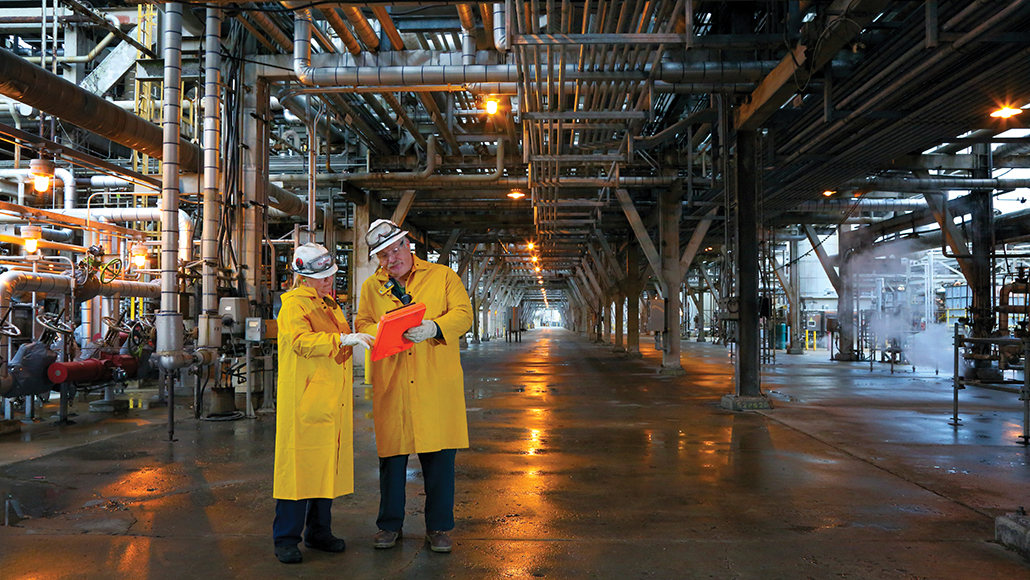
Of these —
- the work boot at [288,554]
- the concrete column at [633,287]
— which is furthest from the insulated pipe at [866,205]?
the work boot at [288,554]

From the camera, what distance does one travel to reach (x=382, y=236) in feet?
12.8

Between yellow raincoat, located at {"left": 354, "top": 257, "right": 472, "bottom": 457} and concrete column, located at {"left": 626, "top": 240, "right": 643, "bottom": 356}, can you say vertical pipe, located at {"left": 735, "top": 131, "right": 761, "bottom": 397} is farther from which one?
concrete column, located at {"left": 626, "top": 240, "right": 643, "bottom": 356}

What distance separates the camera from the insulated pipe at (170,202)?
25.5 feet

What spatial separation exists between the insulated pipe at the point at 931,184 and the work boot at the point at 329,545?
47.7ft

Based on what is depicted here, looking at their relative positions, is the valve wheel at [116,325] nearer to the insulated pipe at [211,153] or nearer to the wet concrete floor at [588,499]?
the wet concrete floor at [588,499]

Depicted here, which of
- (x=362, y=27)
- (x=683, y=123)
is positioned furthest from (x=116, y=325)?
(x=683, y=123)

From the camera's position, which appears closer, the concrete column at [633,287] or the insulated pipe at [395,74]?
the insulated pipe at [395,74]

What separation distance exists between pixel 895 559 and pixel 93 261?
13.0 meters

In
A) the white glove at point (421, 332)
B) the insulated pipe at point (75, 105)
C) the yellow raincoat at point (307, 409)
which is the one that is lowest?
the yellow raincoat at point (307, 409)

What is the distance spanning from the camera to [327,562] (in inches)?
145

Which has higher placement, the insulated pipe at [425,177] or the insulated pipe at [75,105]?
the insulated pipe at [425,177]

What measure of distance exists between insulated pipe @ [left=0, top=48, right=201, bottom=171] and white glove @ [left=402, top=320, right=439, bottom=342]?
5.72 m

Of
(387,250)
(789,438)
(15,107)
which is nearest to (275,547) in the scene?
(387,250)

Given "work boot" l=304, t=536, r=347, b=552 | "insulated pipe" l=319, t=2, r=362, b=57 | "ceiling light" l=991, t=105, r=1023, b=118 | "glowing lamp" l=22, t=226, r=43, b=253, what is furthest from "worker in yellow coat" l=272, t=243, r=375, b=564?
"glowing lamp" l=22, t=226, r=43, b=253
